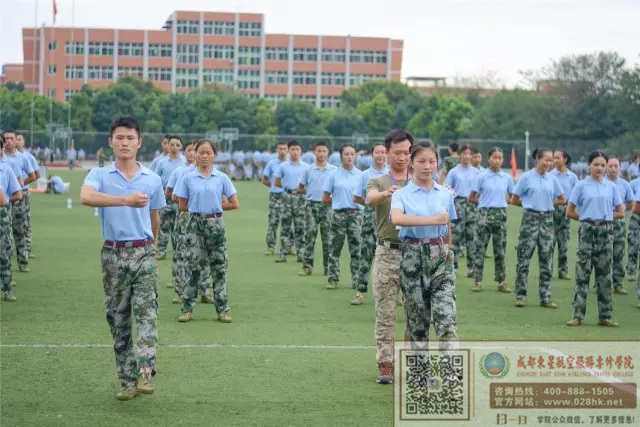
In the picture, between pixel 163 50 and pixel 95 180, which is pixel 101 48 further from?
pixel 95 180

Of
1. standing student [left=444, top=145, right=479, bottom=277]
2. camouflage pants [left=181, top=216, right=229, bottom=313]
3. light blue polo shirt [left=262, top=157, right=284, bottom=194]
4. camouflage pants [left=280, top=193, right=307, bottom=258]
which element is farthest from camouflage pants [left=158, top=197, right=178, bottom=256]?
camouflage pants [left=181, top=216, right=229, bottom=313]

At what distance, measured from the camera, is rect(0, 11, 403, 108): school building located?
127m

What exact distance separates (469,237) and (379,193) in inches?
407

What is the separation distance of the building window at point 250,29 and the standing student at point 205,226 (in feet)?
396

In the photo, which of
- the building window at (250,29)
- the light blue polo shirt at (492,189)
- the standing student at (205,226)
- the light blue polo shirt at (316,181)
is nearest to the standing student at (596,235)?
the light blue polo shirt at (492,189)

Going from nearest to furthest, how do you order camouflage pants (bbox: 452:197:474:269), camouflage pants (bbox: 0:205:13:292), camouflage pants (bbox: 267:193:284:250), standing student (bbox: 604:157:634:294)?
1. camouflage pants (bbox: 0:205:13:292)
2. standing student (bbox: 604:157:634:294)
3. camouflage pants (bbox: 452:197:474:269)
4. camouflage pants (bbox: 267:193:284:250)

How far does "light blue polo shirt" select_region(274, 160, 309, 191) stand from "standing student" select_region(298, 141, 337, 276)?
4.71 ft

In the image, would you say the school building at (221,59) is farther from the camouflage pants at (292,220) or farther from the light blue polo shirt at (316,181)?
the light blue polo shirt at (316,181)

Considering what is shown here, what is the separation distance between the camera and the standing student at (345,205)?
17031 millimetres

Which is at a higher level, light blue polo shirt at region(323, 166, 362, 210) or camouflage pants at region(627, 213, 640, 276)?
light blue polo shirt at region(323, 166, 362, 210)

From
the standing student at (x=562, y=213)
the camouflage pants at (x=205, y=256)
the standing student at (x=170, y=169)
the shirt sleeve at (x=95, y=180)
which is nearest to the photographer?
the shirt sleeve at (x=95, y=180)

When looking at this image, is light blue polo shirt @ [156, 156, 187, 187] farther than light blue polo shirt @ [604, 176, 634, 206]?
Yes

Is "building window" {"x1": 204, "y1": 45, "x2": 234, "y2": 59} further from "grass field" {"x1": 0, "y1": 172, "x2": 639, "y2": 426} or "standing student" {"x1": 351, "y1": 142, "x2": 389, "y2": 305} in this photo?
"standing student" {"x1": 351, "y1": 142, "x2": 389, "y2": 305}

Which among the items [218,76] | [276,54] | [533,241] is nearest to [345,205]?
[533,241]
